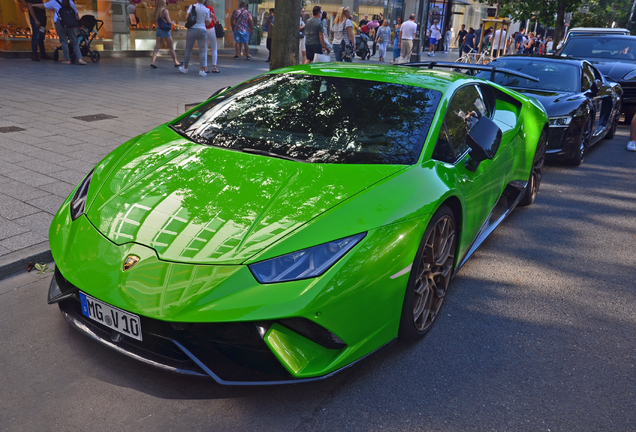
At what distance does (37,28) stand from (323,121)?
1392 cm

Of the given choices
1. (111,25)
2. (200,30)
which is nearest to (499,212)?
(200,30)

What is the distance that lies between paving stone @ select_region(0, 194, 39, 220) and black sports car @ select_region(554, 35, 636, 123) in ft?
33.5

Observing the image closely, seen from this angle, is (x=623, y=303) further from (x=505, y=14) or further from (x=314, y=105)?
(x=505, y=14)

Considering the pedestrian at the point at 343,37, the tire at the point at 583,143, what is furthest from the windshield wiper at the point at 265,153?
the pedestrian at the point at 343,37

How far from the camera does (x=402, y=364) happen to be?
110 inches

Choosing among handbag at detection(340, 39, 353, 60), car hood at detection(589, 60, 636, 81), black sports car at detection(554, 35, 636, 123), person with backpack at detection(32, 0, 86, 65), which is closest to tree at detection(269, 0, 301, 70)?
black sports car at detection(554, 35, 636, 123)

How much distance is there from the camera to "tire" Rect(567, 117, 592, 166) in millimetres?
7152

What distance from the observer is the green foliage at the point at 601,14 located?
98.7ft

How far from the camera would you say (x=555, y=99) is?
7.01 m

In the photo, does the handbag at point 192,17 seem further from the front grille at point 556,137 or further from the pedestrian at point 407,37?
the front grille at point 556,137

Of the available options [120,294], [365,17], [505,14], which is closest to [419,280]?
[120,294]

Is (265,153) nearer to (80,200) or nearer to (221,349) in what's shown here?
(80,200)

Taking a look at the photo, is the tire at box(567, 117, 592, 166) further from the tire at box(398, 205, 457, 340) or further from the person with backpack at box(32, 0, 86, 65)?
the person with backpack at box(32, 0, 86, 65)

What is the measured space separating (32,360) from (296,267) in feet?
4.75
